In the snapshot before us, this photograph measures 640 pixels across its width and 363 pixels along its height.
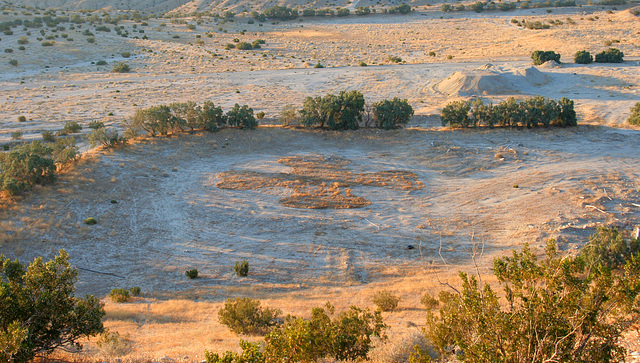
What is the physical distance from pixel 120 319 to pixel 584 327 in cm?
991

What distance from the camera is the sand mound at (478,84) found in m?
33.0

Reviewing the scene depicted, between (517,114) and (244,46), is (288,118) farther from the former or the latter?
(244,46)

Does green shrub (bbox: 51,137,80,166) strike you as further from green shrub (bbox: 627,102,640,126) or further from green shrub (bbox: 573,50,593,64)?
green shrub (bbox: 573,50,593,64)

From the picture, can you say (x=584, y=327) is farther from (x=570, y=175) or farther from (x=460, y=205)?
(x=570, y=175)

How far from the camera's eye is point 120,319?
414 inches

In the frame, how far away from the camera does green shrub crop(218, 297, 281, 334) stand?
9.57 m

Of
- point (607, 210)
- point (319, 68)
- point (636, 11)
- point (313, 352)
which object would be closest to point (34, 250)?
point (313, 352)

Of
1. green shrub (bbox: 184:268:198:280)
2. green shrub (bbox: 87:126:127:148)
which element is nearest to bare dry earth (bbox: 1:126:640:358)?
green shrub (bbox: 184:268:198:280)

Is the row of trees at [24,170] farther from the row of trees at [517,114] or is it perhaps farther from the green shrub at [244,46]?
the green shrub at [244,46]

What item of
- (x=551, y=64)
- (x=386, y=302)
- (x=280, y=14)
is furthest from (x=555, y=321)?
(x=280, y=14)

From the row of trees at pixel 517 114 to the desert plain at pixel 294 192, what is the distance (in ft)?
2.18

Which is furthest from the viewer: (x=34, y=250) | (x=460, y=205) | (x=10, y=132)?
(x=10, y=132)

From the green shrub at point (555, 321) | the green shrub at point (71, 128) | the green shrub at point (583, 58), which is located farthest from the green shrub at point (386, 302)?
the green shrub at point (583, 58)

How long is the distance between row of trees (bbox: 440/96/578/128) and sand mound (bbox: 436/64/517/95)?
7563mm
